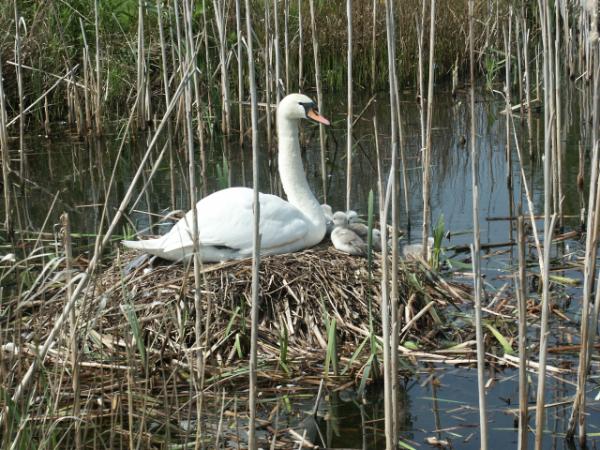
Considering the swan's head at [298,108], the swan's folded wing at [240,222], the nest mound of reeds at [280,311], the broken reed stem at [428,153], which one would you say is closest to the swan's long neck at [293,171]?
the swan's head at [298,108]

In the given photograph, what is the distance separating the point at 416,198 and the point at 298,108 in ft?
7.18

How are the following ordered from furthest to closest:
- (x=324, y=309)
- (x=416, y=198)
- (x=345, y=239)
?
1. (x=416, y=198)
2. (x=345, y=239)
3. (x=324, y=309)

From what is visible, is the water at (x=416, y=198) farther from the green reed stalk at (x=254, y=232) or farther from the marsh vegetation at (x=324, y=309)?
the green reed stalk at (x=254, y=232)

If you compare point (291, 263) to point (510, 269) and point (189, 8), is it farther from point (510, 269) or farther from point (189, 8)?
point (189, 8)

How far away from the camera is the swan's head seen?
22.9 feet

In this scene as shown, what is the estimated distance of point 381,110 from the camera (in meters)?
14.3

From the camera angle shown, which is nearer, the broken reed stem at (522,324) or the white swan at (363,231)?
the broken reed stem at (522,324)

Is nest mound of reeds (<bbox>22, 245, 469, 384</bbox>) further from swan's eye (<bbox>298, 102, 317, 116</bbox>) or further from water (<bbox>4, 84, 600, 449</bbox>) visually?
swan's eye (<bbox>298, 102, 317, 116</bbox>)

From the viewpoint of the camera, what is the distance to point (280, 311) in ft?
19.5

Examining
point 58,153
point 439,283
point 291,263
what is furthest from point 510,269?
point 58,153

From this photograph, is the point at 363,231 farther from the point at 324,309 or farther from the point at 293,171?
the point at 324,309

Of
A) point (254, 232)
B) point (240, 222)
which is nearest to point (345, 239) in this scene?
point (240, 222)

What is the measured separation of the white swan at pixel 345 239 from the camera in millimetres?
6455

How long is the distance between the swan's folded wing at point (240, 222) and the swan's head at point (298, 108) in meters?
0.78
